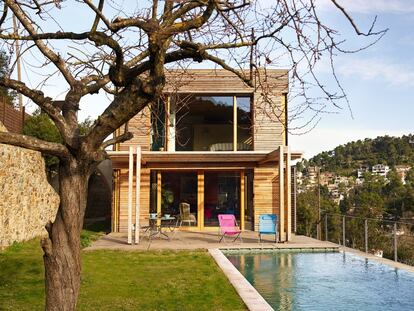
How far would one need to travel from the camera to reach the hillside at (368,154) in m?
67.3

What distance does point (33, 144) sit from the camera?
345cm

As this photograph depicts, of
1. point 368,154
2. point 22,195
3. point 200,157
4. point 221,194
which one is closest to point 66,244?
point 22,195

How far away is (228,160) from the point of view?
16.8 meters

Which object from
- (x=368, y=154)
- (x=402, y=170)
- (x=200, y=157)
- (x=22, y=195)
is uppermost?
(x=368, y=154)

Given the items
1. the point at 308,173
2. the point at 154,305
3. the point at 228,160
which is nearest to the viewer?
the point at 154,305

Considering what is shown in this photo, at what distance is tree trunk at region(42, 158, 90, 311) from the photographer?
345 centimetres

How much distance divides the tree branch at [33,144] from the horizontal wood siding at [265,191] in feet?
45.8

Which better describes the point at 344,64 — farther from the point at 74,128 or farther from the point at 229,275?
the point at 229,275

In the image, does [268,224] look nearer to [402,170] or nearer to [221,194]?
[221,194]

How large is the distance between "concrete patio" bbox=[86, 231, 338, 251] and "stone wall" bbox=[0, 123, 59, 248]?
2018 millimetres

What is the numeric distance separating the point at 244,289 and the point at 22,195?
7961 mm

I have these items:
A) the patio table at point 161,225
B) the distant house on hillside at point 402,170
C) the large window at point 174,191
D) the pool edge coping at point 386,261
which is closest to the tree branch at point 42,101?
the pool edge coping at point 386,261

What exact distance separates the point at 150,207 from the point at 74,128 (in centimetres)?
1365

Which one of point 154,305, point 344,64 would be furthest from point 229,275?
point 344,64
